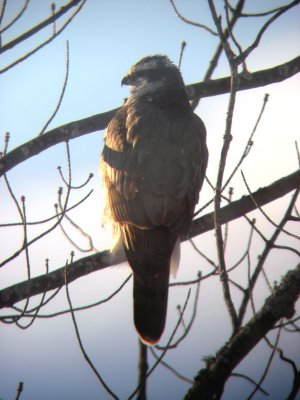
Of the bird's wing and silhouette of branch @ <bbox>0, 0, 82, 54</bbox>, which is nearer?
silhouette of branch @ <bbox>0, 0, 82, 54</bbox>

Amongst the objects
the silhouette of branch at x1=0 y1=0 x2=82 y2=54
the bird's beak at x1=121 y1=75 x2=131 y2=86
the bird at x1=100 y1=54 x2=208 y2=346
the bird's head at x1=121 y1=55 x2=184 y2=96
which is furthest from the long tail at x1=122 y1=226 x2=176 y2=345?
the bird's beak at x1=121 y1=75 x2=131 y2=86

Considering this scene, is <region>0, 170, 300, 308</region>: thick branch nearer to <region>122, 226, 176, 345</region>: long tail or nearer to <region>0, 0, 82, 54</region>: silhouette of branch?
<region>122, 226, 176, 345</region>: long tail

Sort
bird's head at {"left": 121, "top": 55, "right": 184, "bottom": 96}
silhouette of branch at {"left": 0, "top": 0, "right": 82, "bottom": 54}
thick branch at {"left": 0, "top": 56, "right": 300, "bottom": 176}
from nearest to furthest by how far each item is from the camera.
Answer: silhouette of branch at {"left": 0, "top": 0, "right": 82, "bottom": 54}, thick branch at {"left": 0, "top": 56, "right": 300, "bottom": 176}, bird's head at {"left": 121, "top": 55, "right": 184, "bottom": 96}

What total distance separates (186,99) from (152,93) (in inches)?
12.8

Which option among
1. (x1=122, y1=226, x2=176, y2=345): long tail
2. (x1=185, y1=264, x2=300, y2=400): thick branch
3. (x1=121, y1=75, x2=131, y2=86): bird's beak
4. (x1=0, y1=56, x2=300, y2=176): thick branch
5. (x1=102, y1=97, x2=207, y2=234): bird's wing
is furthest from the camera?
(x1=121, y1=75, x2=131, y2=86): bird's beak

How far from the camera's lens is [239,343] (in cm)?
357

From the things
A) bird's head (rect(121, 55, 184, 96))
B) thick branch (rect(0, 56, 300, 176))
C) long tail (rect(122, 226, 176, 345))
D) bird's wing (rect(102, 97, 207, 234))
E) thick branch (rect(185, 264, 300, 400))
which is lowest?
thick branch (rect(185, 264, 300, 400))

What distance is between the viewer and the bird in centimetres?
478

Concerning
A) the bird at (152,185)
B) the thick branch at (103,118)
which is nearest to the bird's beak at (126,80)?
the bird at (152,185)

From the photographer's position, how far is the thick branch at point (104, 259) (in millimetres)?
4797

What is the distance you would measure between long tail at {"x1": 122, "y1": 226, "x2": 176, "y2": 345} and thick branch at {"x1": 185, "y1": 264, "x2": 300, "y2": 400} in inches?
42.1

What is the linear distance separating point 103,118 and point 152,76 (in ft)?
3.61

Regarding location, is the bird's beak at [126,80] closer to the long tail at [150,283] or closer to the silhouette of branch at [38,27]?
the long tail at [150,283]

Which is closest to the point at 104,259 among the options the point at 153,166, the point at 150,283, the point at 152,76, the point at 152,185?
the point at 150,283
